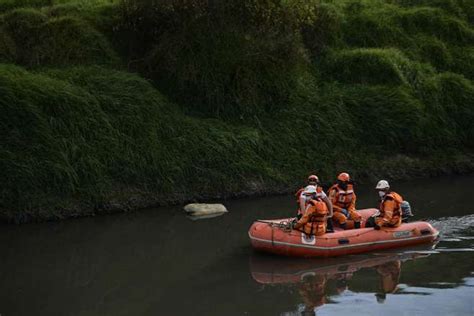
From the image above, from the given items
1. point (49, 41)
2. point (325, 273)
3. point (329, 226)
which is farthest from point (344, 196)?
point (49, 41)

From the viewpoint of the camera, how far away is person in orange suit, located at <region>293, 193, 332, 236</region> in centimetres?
1505

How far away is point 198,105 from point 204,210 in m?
3.89

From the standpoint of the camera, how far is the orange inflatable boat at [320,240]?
49.5ft

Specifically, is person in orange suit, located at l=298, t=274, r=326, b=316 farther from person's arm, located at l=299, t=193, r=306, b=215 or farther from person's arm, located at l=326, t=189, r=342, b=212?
person's arm, located at l=326, t=189, r=342, b=212

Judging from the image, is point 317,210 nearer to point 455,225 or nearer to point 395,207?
point 395,207

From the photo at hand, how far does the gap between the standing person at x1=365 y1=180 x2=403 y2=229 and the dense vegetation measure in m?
4.82

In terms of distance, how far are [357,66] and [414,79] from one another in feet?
5.70

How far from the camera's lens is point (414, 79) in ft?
79.5

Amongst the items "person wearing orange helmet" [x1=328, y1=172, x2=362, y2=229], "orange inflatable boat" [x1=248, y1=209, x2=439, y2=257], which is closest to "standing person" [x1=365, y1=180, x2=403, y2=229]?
"orange inflatable boat" [x1=248, y1=209, x2=439, y2=257]

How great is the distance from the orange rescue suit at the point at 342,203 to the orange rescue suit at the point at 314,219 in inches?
40.0

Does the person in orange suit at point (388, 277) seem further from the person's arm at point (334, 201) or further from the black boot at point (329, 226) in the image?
the person's arm at point (334, 201)

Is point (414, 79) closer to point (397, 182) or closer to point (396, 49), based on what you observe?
point (396, 49)

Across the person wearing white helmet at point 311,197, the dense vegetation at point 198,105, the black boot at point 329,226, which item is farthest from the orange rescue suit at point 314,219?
the dense vegetation at point 198,105

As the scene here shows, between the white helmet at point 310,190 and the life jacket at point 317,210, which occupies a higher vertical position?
the white helmet at point 310,190
